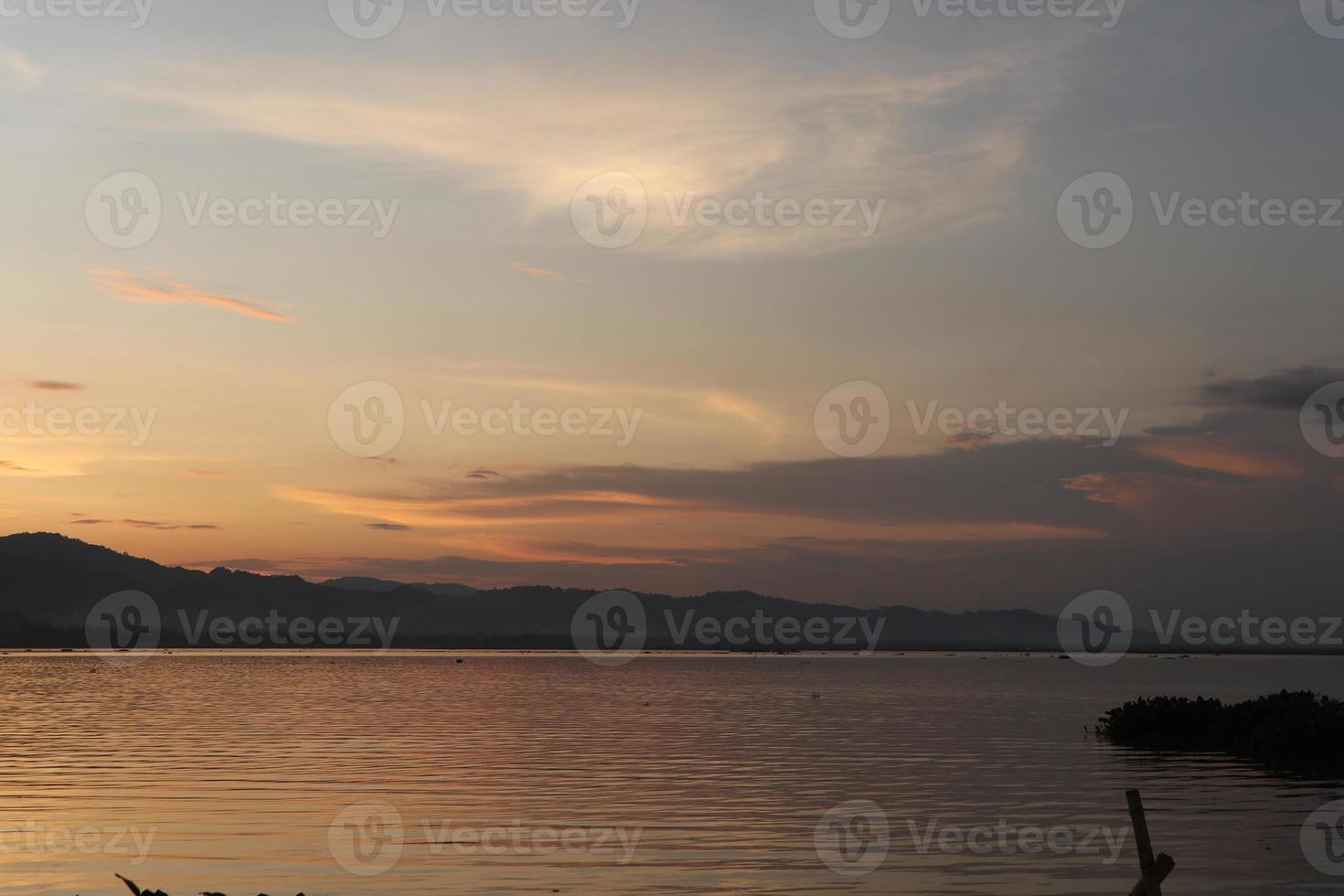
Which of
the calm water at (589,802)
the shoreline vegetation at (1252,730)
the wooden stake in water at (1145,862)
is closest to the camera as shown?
the wooden stake in water at (1145,862)

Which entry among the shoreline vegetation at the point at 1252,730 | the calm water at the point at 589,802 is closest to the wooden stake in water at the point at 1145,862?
the calm water at the point at 589,802

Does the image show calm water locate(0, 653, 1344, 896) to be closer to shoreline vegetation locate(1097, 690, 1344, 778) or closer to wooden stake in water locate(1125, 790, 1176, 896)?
shoreline vegetation locate(1097, 690, 1344, 778)

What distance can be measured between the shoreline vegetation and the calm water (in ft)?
9.77

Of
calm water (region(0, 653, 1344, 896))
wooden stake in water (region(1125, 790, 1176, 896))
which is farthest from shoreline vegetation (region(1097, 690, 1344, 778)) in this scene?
wooden stake in water (region(1125, 790, 1176, 896))

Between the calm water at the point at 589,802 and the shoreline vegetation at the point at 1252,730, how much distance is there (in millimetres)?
2978

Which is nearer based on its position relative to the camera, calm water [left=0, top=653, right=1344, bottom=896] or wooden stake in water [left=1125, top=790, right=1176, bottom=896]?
wooden stake in water [left=1125, top=790, right=1176, bottom=896]

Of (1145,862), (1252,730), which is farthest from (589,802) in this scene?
(1252,730)

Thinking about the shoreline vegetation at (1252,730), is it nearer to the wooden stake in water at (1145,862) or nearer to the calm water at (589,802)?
the calm water at (589,802)

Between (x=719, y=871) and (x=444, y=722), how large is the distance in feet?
195

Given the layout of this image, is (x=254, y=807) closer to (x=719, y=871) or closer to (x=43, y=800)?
(x=43, y=800)

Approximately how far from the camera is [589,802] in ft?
150

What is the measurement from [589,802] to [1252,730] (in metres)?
37.6

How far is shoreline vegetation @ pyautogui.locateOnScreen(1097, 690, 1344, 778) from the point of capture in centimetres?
6019

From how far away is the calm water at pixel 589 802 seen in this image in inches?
1276
